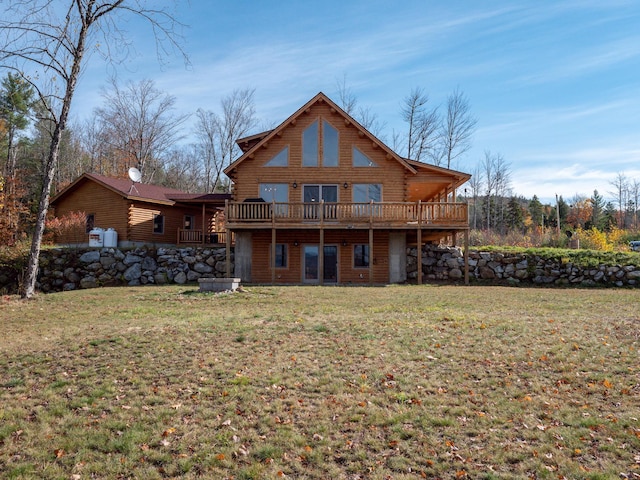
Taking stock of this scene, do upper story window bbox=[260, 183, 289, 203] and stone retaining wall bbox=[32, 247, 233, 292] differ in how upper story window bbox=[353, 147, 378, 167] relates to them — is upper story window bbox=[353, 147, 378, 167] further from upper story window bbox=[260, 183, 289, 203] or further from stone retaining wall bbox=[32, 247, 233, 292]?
stone retaining wall bbox=[32, 247, 233, 292]

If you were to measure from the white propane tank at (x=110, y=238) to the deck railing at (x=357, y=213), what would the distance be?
8.25m

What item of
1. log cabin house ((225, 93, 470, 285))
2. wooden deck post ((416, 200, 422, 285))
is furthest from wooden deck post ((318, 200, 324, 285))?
wooden deck post ((416, 200, 422, 285))

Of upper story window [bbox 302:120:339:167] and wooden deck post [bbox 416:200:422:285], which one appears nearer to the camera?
wooden deck post [bbox 416:200:422:285]

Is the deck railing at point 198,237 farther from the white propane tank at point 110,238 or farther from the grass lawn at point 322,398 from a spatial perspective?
the grass lawn at point 322,398

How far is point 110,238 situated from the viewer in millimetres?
24000

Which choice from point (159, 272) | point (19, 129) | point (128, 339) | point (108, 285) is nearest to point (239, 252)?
point (159, 272)

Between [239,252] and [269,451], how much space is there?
677 inches

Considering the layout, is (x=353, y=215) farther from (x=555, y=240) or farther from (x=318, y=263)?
(x=555, y=240)

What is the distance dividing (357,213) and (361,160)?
3053mm

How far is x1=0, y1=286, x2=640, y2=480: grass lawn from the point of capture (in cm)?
420

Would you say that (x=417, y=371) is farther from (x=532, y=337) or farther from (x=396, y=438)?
(x=532, y=337)

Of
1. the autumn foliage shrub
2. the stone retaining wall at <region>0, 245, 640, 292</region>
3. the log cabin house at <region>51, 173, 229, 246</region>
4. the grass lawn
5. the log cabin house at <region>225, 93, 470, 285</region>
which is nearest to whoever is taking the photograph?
the grass lawn

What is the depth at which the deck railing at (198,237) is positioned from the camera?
25931 mm

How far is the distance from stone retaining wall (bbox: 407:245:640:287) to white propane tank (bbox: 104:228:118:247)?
49.8 feet
